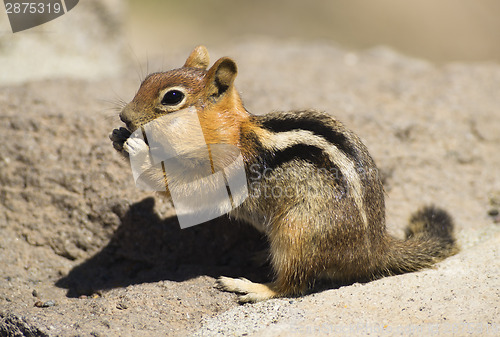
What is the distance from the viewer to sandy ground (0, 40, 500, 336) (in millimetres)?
3648

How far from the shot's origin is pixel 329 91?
22.7 feet

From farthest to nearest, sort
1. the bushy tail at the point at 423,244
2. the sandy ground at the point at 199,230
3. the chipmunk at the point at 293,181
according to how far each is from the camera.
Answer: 1. the bushy tail at the point at 423,244
2. the chipmunk at the point at 293,181
3. the sandy ground at the point at 199,230

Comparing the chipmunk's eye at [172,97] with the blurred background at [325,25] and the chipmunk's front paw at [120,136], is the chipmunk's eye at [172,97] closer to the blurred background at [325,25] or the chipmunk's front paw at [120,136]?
the chipmunk's front paw at [120,136]

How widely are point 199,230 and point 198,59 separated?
4.60 ft

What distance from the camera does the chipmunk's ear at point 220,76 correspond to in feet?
13.1

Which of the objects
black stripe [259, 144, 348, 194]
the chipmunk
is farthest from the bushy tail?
black stripe [259, 144, 348, 194]

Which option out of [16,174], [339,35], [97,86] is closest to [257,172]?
[16,174]

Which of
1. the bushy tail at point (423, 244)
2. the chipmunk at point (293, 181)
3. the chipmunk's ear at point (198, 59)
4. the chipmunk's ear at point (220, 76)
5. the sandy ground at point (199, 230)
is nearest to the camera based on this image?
the sandy ground at point (199, 230)

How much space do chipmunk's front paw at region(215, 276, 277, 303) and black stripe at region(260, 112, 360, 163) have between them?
1123 mm

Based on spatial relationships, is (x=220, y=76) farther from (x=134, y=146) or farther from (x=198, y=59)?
(x=134, y=146)

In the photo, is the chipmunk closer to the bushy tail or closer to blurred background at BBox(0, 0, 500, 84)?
the bushy tail

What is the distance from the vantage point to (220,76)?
405cm

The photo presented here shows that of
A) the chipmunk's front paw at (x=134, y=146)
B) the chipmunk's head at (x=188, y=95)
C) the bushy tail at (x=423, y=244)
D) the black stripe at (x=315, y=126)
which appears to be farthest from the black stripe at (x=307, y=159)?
the chipmunk's front paw at (x=134, y=146)

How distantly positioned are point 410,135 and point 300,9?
35.7ft
